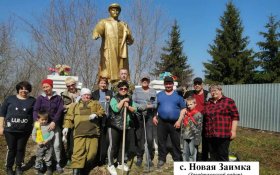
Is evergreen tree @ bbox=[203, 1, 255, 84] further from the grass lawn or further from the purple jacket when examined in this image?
the purple jacket

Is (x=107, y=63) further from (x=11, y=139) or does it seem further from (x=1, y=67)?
(x=1, y=67)

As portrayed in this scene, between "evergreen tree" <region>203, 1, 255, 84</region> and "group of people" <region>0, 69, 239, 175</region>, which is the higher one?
"evergreen tree" <region>203, 1, 255, 84</region>

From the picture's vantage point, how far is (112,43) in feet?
25.2

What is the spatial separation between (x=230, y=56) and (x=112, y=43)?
72.5 ft

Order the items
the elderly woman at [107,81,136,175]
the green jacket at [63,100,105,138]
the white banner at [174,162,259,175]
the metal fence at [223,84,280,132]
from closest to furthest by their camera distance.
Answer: the white banner at [174,162,259,175] → the green jacket at [63,100,105,138] → the elderly woman at [107,81,136,175] → the metal fence at [223,84,280,132]

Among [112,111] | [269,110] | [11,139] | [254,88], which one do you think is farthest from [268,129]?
[11,139]

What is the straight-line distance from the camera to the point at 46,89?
5.88 meters

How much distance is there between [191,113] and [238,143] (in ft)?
19.4

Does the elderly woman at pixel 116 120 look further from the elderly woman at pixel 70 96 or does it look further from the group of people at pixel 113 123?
the elderly woman at pixel 70 96

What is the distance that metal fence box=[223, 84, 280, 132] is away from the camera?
564 inches

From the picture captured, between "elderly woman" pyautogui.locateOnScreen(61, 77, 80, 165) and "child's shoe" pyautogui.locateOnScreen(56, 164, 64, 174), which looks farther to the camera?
"elderly woman" pyautogui.locateOnScreen(61, 77, 80, 165)

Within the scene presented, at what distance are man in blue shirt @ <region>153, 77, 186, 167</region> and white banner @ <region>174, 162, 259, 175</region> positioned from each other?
72.7 inches

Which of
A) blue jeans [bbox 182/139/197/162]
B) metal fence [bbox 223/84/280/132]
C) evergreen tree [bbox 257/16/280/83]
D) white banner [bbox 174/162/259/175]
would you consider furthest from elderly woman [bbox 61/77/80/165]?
evergreen tree [bbox 257/16/280/83]

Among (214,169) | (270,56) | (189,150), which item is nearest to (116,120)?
(189,150)
